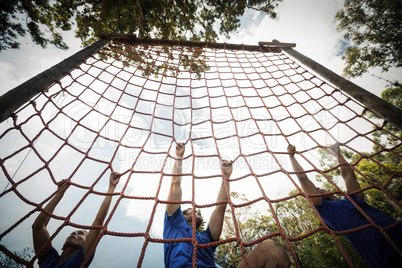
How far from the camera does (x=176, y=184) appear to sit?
168 centimetres

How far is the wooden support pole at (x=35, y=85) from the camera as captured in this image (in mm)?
989

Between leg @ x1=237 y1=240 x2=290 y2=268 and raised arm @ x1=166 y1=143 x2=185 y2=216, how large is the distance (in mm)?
756

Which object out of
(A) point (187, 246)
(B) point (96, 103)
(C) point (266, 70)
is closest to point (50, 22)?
(B) point (96, 103)

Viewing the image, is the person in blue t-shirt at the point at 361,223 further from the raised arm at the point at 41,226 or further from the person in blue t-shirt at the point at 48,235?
the raised arm at the point at 41,226

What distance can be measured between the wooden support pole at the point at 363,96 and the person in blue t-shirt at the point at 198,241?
1.41 metres

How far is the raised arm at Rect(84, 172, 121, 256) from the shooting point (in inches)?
50.2

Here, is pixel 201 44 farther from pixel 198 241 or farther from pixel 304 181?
pixel 198 241

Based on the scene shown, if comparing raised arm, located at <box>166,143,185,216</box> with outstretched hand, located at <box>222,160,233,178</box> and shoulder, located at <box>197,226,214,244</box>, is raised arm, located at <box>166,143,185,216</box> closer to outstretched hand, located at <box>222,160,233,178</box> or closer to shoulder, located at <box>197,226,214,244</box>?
shoulder, located at <box>197,226,214,244</box>

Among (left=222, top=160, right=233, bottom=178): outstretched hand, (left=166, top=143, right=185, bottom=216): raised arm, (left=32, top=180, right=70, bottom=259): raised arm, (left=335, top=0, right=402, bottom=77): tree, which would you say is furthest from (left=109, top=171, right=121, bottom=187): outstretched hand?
(left=335, top=0, right=402, bottom=77): tree

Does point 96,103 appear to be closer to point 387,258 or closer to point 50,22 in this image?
point 387,258

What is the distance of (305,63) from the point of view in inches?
86.2

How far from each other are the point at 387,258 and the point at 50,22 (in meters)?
6.23

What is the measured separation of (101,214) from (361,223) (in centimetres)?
227

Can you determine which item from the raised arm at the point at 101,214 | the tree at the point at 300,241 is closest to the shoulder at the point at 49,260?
the raised arm at the point at 101,214
